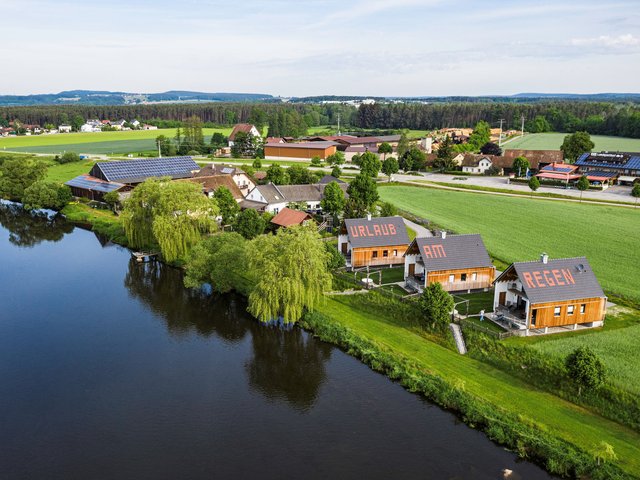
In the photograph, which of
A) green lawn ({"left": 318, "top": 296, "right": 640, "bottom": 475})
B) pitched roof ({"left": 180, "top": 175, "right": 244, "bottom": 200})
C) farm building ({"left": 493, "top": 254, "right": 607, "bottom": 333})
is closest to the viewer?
green lawn ({"left": 318, "top": 296, "right": 640, "bottom": 475})

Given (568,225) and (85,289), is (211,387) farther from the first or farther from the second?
(568,225)

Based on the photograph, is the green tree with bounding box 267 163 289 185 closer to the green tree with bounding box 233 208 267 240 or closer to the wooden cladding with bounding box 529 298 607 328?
the green tree with bounding box 233 208 267 240

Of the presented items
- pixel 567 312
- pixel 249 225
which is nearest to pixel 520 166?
pixel 249 225

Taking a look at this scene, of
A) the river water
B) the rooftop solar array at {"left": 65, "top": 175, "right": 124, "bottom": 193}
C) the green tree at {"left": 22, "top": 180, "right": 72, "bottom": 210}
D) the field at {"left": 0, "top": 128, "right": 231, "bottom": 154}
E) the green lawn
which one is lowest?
the river water

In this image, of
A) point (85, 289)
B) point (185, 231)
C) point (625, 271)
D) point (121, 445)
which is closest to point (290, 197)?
point (185, 231)

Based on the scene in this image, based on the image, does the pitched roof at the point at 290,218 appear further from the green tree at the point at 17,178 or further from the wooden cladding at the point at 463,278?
the green tree at the point at 17,178

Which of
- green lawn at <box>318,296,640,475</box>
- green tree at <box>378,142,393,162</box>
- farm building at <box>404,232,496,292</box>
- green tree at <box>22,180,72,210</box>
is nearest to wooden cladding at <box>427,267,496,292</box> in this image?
farm building at <box>404,232,496,292</box>

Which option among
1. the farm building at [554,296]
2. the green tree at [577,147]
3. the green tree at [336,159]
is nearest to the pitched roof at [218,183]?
the green tree at [336,159]
